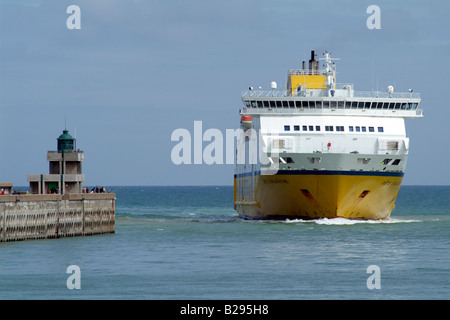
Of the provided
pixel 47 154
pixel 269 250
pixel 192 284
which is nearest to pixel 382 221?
pixel 269 250

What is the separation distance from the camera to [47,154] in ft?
173

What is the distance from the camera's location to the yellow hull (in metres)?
55.4

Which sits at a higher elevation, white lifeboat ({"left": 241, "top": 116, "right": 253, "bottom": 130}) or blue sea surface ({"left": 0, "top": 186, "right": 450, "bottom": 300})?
white lifeboat ({"left": 241, "top": 116, "right": 253, "bottom": 130})

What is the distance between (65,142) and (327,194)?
1577 cm

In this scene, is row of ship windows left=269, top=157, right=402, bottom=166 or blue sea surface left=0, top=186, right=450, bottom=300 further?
row of ship windows left=269, top=157, right=402, bottom=166

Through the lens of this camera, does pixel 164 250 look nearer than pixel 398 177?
Yes

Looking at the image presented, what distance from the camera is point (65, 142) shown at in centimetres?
5306

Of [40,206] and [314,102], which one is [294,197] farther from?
[40,206]

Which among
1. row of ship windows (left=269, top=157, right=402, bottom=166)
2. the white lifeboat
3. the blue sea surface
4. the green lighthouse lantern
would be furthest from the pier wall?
the white lifeboat

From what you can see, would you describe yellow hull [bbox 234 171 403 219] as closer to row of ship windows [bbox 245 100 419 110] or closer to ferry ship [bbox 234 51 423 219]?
ferry ship [bbox 234 51 423 219]

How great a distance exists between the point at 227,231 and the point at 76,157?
10.8m

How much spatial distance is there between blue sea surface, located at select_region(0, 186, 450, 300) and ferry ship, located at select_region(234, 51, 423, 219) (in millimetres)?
1778

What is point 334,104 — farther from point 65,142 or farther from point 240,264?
point 240,264
